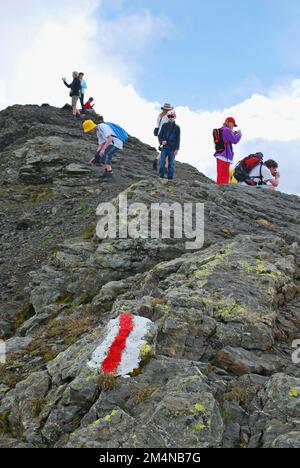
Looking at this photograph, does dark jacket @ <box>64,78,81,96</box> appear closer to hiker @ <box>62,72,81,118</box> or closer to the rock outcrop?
hiker @ <box>62,72,81,118</box>

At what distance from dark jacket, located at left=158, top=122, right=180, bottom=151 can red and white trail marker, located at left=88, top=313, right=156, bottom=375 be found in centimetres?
1231

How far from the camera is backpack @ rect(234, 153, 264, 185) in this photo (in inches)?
767

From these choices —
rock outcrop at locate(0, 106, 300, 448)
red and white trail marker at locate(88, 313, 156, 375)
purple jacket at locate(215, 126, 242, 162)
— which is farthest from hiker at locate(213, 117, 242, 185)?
red and white trail marker at locate(88, 313, 156, 375)

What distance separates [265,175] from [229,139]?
7.75ft

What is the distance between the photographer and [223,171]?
2191 cm

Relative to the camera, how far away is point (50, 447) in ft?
22.7

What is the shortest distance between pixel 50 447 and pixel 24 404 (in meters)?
1.20

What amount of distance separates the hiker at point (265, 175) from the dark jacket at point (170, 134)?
3.78 m

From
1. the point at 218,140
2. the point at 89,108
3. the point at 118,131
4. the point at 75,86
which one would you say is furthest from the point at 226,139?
the point at 89,108

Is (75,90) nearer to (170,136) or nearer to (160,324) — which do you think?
(170,136)

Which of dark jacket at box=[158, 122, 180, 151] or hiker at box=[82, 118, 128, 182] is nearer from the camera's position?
dark jacket at box=[158, 122, 180, 151]

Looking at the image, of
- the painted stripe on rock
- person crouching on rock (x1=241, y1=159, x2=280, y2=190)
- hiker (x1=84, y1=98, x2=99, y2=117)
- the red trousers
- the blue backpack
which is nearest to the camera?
the painted stripe on rock

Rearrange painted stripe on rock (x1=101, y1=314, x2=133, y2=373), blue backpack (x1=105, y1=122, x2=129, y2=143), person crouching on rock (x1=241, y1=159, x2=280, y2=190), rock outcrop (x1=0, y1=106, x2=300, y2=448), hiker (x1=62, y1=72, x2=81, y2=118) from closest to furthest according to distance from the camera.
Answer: rock outcrop (x1=0, y1=106, x2=300, y2=448)
painted stripe on rock (x1=101, y1=314, x2=133, y2=373)
person crouching on rock (x1=241, y1=159, x2=280, y2=190)
blue backpack (x1=105, y1=122, x2=129, y2=143)
hiker (x1=62, y1=72, x2=81, y2=118)
